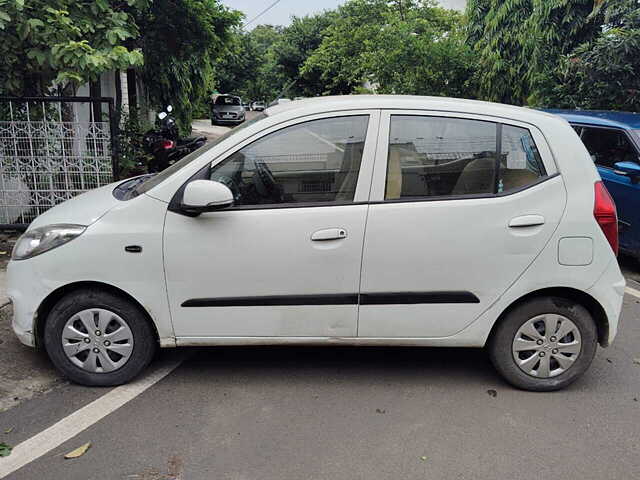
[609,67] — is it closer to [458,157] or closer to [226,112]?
[458,157]

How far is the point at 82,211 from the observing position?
3.67 metres

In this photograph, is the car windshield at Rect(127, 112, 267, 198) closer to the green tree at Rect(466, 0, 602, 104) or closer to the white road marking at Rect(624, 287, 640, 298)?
the white road marking at Rect(624, 287, 640, 298)

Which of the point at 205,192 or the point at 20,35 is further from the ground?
the point at 20,35

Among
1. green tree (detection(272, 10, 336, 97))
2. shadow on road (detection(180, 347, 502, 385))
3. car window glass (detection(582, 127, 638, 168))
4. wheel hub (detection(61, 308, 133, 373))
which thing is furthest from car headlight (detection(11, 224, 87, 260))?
green tree (detection(272, 10, 336, 97))

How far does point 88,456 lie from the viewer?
9.91 feet

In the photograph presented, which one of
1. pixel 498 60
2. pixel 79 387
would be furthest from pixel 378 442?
pixel 498 60

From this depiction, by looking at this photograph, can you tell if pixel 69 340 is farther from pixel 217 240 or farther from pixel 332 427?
pixel 332 427

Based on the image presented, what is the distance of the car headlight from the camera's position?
3516mm

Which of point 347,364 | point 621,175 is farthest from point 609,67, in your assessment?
point 347,364

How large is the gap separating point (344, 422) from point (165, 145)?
30.0 ft

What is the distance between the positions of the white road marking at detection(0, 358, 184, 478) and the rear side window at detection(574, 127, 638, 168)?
5.01 meters

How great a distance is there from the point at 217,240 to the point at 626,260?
5491mm

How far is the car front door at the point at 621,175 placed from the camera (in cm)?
609

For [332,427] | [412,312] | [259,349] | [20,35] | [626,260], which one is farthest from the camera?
[626,260]
